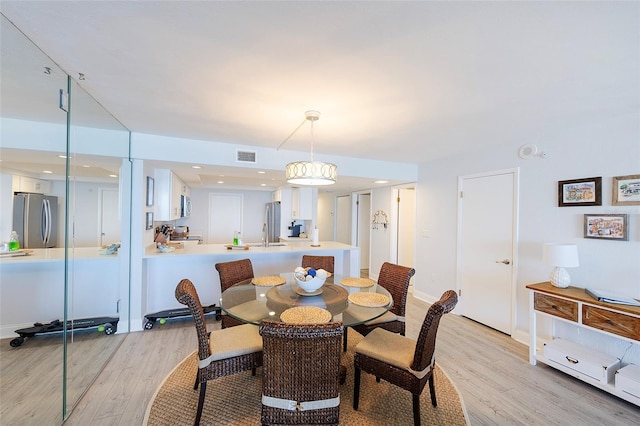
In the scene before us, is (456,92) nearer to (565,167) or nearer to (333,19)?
(333,19)

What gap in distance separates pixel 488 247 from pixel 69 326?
177 inches

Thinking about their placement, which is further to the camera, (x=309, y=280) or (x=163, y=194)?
(x=163, y=194)

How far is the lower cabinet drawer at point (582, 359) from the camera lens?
7.21 feet

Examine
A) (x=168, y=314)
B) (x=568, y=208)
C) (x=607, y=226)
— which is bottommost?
(x=168, y=314)

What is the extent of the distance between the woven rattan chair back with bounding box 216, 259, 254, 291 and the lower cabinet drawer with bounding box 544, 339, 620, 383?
310cm

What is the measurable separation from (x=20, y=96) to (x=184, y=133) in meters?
1.29

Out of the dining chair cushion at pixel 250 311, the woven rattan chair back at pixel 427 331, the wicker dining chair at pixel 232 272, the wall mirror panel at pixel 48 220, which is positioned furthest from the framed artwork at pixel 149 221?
the woven rattan chair back at pixel 427 331

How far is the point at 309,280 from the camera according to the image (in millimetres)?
2275

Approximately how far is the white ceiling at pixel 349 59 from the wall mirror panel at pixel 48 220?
243 mm

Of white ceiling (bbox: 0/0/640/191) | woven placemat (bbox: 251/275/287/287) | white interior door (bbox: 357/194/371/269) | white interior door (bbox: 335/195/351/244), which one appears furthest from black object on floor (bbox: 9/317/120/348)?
white interior door (bbox: 335/195/351/244)

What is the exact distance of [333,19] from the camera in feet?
4.16

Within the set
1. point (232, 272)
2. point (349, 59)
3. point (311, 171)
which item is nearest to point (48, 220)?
point (232, 272)

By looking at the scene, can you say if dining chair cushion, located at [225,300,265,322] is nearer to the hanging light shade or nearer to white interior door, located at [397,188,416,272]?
the hanging light shade

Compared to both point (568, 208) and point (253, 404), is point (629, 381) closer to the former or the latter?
point (568, 208)
